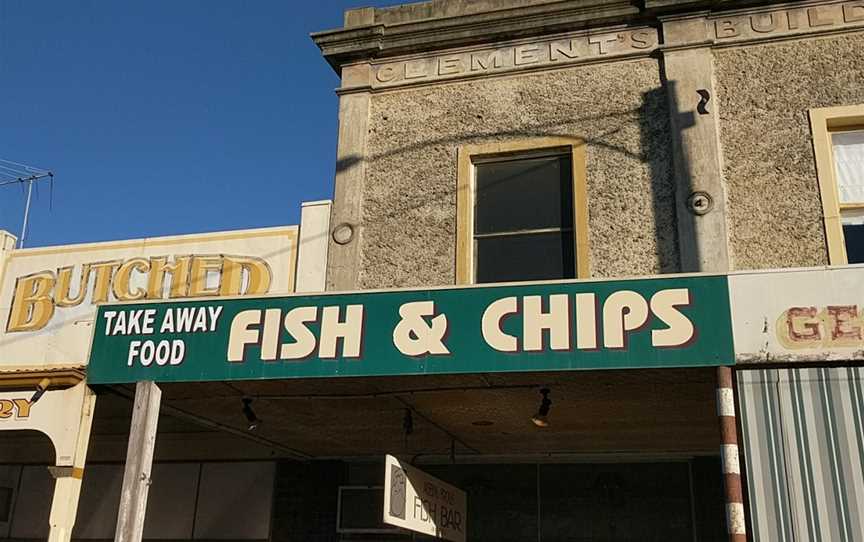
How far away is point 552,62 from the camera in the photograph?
11234mm

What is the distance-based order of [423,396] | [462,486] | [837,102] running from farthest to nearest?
[462,486], [837,102], [423,396]

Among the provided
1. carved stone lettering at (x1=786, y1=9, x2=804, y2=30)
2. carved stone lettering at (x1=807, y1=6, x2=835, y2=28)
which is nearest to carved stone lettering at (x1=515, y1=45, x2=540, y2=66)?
carved stone lettering at (x1=786, y1=9, x2=804, y2=30)

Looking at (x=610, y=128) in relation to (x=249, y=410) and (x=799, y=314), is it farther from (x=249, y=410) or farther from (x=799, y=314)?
(x=249, y=410)

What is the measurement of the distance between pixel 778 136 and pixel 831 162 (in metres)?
0.64

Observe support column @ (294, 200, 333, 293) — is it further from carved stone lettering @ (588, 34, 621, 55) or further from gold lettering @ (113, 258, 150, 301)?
carved stone lettering @ (588, 34, 621, 55)

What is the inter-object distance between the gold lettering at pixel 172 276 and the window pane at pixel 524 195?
11.9 feet

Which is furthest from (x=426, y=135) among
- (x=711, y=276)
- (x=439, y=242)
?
(x=711, y=276)

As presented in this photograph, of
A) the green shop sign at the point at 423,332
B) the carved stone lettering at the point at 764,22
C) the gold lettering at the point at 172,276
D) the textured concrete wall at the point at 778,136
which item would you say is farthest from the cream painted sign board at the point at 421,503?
the carved stone lettering at the point at 764,22

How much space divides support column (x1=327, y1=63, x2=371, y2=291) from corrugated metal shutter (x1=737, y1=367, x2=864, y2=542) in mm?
5184

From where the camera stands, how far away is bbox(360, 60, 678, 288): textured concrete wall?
1023 centimetres

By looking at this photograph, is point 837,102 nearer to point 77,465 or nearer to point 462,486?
point 462,486

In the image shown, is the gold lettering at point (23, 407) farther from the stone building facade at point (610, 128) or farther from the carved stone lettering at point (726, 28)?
the carved stone lettering at point (726, 28)

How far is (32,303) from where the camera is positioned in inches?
440

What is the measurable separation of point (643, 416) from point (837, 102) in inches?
168
